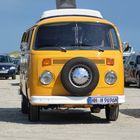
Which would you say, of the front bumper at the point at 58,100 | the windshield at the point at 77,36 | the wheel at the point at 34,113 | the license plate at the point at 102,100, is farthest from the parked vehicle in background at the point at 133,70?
the front bumper at the point at 58,100

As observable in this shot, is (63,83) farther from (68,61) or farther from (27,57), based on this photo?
(27,57)

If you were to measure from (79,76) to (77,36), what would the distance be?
3.95 ft

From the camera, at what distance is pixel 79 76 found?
12.4m

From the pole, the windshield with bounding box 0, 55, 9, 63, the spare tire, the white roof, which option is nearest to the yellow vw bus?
the spare tire

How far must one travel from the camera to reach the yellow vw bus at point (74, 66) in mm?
12391

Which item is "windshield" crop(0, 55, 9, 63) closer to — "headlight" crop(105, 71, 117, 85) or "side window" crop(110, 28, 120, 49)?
"side window" crop(110, 28, 120, 49)

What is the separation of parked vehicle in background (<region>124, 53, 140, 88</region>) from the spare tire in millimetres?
16581

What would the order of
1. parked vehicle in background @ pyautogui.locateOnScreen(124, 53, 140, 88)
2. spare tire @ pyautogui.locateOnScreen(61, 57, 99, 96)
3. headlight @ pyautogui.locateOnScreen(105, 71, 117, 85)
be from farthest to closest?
parked vehicle in background @ pyautogui.locateOnScreen(124, 53, 140, 88), headlight @ pyautogui.locateOnScreen(105, 71, 117, 85), spare tire @ pyautogui.locateOnScreen(61, 57, 99, 96)

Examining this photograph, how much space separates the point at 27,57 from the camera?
1349 centimetres

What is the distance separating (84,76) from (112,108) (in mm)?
1366

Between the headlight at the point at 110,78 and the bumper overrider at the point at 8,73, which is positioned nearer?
the headlight at the point at 110,78

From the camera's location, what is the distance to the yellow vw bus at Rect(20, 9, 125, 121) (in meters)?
12.4

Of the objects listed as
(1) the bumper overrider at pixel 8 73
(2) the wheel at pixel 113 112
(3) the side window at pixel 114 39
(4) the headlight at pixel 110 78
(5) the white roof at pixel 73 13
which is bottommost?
(1) the bumper overrider at pixel 8 73

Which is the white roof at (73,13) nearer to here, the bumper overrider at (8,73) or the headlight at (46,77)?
the headlight at (46,77)
